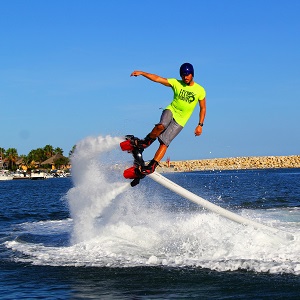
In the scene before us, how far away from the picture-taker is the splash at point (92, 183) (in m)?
12.4

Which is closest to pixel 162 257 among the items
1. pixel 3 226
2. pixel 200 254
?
pixel 200 254

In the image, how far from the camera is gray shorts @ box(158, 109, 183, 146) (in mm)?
11039

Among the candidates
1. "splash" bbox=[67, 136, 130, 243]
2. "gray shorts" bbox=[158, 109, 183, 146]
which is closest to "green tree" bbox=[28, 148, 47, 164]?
"splash" bbox=[67, 136, 130, 243]

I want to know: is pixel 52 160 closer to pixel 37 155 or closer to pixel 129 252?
pixel 37 155

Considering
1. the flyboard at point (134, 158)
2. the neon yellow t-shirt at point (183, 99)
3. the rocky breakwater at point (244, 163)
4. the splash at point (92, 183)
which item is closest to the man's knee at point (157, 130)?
the neon yellow t-shirt at point (183, 99)

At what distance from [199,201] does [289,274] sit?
3958 millimetres

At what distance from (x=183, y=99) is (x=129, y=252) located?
2.98 meters

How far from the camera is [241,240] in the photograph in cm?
1045

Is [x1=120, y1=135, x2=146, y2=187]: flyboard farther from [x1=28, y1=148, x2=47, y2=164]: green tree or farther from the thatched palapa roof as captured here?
[x1=28, y1=148, x2=47, y2=164]: green tree

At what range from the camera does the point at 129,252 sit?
10711mm

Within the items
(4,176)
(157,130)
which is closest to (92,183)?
(157,130)

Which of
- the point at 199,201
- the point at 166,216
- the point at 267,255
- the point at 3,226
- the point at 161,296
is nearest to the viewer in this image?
the point at 161,296

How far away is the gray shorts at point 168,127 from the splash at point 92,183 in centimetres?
136

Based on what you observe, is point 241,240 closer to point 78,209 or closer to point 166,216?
point 78,209
